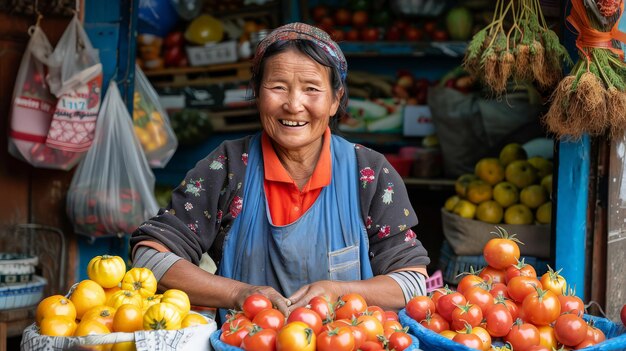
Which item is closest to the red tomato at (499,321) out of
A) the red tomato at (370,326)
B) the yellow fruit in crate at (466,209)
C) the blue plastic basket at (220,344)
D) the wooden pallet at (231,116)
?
the blue plastic basket at (220,344)

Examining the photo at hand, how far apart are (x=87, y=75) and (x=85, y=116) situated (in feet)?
0.71

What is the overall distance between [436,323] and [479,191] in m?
2.64

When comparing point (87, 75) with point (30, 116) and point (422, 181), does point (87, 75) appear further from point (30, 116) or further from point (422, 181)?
point (422, 181)

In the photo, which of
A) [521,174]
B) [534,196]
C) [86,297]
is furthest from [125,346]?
[521,174]

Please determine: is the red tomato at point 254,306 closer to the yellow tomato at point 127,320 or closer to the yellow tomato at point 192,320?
the yellow tomato at point 192,320

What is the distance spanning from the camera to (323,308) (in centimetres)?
203

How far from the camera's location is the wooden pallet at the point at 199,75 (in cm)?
624

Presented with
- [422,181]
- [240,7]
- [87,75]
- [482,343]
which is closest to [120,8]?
[87,75]

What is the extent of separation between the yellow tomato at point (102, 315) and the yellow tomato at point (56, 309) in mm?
39

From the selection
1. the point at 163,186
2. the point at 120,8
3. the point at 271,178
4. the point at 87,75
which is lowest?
the point at 163,186

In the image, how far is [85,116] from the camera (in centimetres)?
431

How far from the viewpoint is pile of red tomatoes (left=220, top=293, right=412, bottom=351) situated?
5.94 feet

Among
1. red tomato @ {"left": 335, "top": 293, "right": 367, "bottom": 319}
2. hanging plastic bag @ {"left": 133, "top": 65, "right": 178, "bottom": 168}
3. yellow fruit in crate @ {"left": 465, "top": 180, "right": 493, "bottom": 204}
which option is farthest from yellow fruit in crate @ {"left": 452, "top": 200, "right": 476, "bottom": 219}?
red tomato @ {"left": 335, "top": 293, "right": 367, "bottom": 319}

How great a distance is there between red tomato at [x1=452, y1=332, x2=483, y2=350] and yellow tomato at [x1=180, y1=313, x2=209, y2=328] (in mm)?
633
